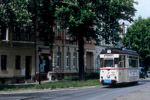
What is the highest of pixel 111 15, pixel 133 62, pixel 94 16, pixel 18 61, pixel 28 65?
pixel 111 15

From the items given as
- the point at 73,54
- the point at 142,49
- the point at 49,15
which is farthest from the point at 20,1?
the point at 142,49

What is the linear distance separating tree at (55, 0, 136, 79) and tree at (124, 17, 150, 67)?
31.3 metres

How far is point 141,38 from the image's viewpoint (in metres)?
70.8

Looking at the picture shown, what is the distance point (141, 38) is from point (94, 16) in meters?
37.6

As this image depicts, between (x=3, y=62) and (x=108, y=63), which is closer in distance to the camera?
(x=108, y=63)

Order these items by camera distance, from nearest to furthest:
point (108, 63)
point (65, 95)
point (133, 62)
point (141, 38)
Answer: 1. point (65, 95)
2. point (108, 63)
3. point (133, 62)
4. point (141, 38)

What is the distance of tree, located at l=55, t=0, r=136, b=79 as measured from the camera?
3494cm

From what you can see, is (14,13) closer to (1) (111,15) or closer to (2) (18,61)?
(1) (111,15)

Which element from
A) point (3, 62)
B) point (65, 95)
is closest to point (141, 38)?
point (3, 62)

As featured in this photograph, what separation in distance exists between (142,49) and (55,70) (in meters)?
27.8

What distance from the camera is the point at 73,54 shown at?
5359 cm

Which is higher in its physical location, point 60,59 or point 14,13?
point 14,13

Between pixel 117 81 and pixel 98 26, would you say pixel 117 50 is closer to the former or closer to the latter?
pixel 117 81

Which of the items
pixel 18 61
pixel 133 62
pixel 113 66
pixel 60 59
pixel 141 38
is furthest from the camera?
pixel 141 38
